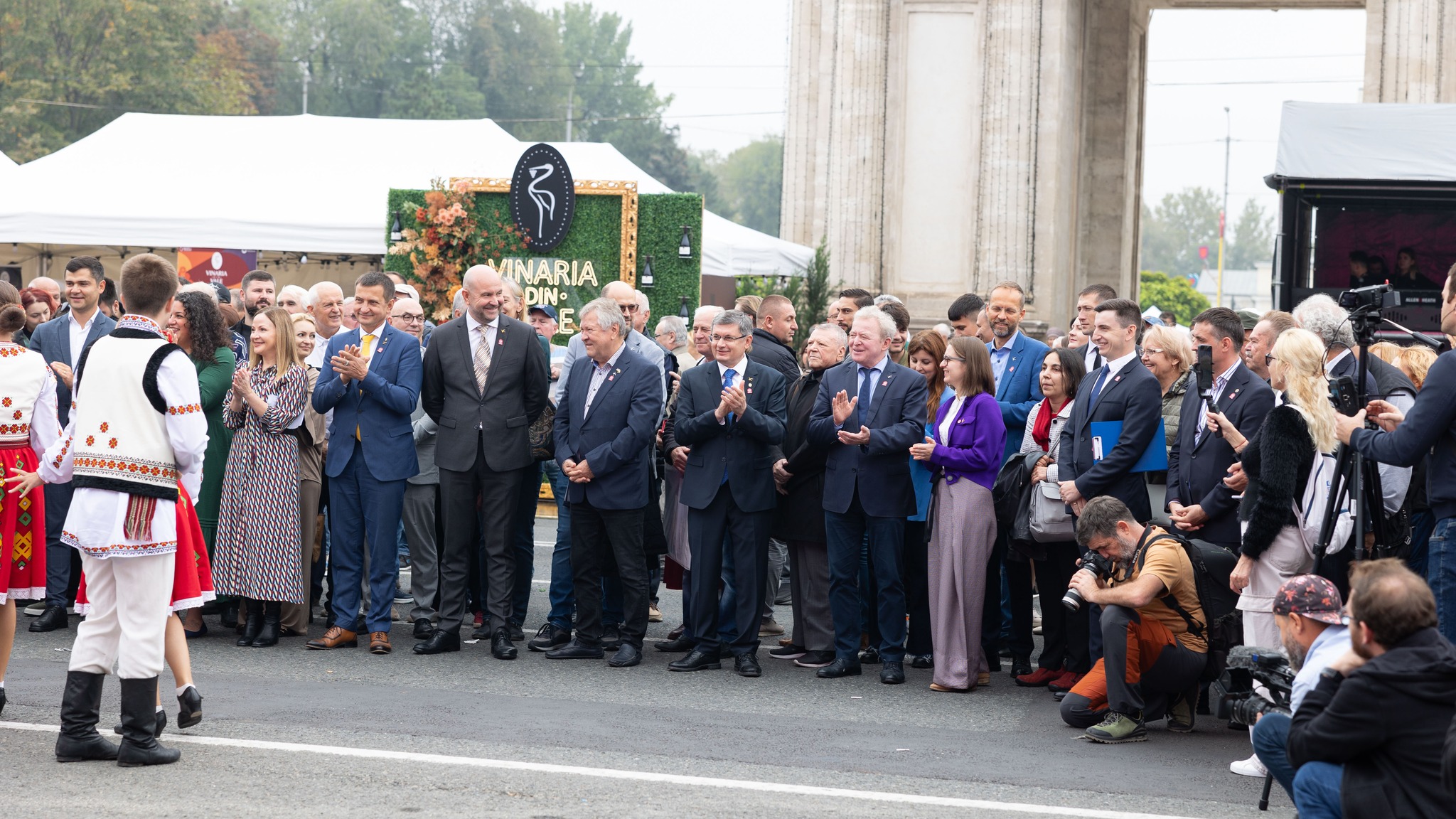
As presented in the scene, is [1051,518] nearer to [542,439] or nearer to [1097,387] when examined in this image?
[1097,387]

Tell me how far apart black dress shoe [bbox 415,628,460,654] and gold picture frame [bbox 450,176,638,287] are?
6.68 metres

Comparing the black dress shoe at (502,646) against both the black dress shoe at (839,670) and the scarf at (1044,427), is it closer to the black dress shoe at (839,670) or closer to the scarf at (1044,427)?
the black dress shoe at (839,670)

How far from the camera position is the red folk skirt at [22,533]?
23.6 feet

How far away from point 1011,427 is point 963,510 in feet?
3.96

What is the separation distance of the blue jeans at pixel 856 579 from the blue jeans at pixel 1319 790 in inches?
150

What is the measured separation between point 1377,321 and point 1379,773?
2510mm

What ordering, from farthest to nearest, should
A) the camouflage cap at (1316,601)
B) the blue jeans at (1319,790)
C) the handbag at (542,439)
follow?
the handbag at (542,439) < the camouflage cap at (1316,601) < the blue jeans at (1319,790)

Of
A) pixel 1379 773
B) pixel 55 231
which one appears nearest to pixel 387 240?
pixel 55 231

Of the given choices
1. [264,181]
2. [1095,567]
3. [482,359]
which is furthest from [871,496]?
[264,181]

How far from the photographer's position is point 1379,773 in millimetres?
4727

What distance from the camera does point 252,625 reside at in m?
9.33

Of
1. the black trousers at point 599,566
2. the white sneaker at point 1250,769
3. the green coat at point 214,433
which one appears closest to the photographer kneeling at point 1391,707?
the white sneaker at point 1250,769

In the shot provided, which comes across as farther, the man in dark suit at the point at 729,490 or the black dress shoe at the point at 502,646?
the black dress shoe at the point at 502,646

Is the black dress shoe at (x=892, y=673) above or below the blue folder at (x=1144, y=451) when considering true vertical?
below
